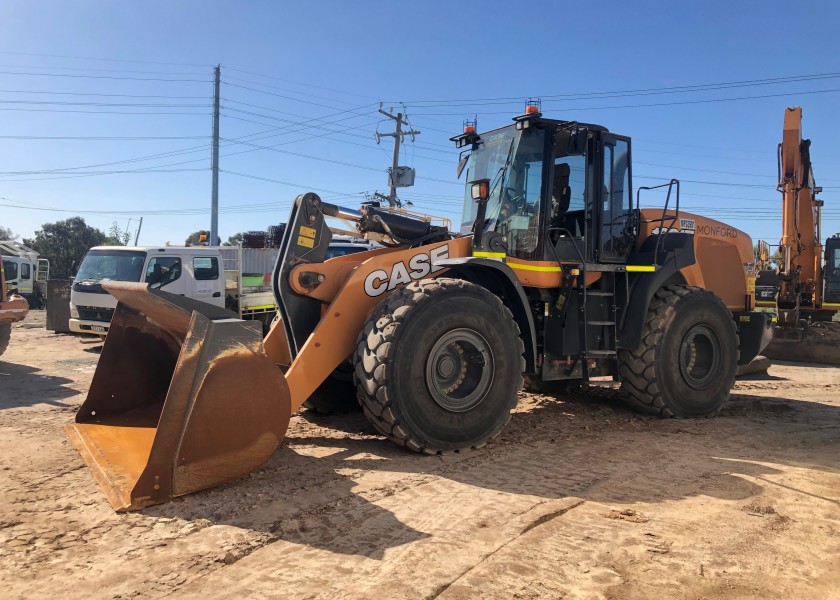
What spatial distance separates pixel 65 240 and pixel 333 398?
51.4 meters

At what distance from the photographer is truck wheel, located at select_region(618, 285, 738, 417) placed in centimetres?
624

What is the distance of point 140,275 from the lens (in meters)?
11.6

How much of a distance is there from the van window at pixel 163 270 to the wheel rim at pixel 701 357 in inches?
368

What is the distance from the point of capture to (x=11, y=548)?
9.52 ft

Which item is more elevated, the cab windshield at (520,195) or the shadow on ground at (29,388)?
the cab windshield at (520,195)

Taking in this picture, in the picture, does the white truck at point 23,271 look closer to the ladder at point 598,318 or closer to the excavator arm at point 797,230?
the ladder at point 598,318

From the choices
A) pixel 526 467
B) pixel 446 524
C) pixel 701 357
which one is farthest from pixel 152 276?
pixel 446 524


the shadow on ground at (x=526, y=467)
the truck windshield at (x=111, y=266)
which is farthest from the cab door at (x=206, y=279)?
the shadow on ground at (x=526, y=467)

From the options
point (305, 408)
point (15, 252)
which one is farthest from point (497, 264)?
point (15, 252)

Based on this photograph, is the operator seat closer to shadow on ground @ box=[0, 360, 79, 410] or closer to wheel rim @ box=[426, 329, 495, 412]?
wheel rim @ box=[426, 329, 495, 412]

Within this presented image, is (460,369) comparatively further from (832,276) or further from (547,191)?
(832,276)

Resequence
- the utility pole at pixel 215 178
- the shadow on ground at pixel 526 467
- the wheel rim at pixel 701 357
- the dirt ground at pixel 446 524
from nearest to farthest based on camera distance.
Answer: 1. the dirt ground at pixel 446 524
2. the shadow on ground at pixel 526 467
3. the wheel rim at pixel 701 357
4. the utility pole at pixel 215 178

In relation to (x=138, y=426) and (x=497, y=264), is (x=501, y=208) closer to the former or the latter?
(x=497, y=264)

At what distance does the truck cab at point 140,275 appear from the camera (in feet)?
38.1
